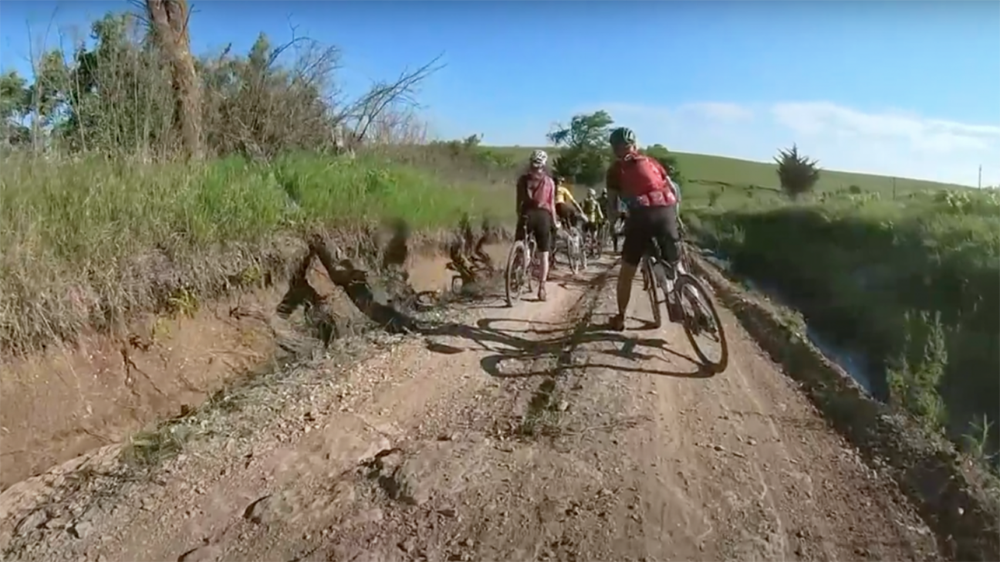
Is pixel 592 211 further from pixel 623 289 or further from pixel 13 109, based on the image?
pixel 13 109

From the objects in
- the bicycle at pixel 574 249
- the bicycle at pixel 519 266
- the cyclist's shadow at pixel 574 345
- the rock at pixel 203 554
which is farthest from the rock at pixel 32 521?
the bicycle at pixel 574 249

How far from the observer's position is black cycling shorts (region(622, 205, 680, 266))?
6398 mm

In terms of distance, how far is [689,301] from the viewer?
6.33 meters

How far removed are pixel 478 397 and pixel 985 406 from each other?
5616 millimetres

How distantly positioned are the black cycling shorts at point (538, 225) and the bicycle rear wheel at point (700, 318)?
3306mm

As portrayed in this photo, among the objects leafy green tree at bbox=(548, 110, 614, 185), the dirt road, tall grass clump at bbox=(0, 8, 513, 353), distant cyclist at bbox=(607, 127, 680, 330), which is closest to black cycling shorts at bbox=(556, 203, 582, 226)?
tall grass clump at bbox=(0, 8, 513, 353)

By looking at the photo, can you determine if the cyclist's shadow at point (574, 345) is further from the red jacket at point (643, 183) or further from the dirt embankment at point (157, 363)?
the dirt embankment at point (157, 363)

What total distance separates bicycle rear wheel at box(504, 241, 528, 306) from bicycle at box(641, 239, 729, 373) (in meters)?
2.96

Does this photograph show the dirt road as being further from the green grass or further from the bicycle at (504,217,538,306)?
the bicycle at (504,217,538,306)

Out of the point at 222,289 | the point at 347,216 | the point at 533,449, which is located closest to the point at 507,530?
the point at 533,449

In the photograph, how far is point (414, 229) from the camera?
1016cm

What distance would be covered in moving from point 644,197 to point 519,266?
354 cm

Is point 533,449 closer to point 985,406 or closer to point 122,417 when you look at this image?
point 122,417

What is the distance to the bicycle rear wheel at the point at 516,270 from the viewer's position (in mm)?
9484
